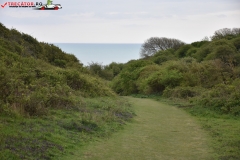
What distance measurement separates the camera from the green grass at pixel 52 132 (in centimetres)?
771

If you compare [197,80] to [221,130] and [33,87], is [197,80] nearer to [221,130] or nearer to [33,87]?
[221,130]

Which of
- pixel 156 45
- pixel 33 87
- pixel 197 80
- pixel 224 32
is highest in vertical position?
pixel 224 32

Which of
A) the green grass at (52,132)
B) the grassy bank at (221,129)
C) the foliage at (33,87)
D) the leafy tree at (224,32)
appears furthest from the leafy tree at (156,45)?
the green grass at (52,132)

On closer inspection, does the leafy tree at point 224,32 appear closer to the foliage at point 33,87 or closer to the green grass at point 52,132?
the foliage at point 33,87

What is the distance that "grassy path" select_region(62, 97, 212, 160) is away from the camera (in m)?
8.86

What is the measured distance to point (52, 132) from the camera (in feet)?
32.2

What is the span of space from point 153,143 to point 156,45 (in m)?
61.8

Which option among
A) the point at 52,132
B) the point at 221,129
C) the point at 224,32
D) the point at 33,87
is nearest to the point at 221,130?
the point at 221,129

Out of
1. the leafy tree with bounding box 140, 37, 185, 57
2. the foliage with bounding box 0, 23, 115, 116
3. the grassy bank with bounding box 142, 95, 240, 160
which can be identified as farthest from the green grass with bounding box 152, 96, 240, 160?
the leafy tree with bounding box 140, 37, 185, 57

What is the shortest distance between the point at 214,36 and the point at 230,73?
31.3m

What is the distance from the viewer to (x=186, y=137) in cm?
1155

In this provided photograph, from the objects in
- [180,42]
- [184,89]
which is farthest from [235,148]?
[180,42]

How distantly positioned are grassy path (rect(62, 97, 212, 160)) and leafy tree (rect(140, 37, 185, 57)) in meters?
56.7

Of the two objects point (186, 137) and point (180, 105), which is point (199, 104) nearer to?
point (180, 105)
